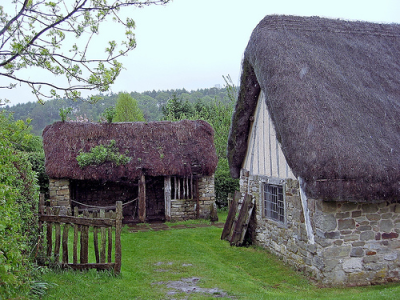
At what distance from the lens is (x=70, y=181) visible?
1485 cm

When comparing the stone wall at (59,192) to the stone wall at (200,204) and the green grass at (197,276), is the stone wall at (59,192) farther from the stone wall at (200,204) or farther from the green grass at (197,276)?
the stone wall at (200,204)

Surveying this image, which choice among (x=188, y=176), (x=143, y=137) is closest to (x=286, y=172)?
(x=188, y=176)

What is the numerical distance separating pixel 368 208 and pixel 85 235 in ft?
18.4

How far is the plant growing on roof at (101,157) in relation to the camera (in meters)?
14.1

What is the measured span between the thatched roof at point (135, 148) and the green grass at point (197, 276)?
3.46 m

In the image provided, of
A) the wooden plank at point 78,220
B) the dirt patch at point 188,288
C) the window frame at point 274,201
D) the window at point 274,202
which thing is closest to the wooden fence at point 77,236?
the wooden plank at point 78,220

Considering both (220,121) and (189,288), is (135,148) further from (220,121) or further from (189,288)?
(220,121)

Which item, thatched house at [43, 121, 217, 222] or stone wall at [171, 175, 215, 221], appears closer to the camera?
thatched house at [43, 121, 217, 222]

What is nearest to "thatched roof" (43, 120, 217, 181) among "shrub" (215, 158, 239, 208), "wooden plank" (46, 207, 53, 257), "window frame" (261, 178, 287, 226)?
"shrub" (215, 158, 239, 208)

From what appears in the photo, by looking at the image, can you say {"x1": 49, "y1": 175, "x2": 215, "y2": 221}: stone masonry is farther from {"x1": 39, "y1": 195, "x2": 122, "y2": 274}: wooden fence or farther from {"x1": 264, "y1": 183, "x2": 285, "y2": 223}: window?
{"x1": 39, "y1": 195, "x2": 122, "y2": 274}: wooden fence

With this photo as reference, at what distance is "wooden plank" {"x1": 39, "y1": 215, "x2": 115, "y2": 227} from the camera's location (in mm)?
7129

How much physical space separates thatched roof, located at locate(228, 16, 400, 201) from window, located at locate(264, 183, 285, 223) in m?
2.08

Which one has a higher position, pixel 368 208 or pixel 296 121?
pixel 296 121

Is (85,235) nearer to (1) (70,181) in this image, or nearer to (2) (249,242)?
(2) (249,242)
